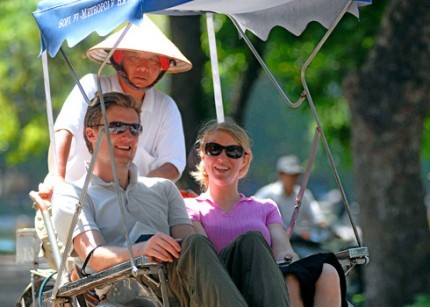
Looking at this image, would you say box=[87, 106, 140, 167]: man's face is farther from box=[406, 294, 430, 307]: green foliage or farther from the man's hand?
box=[406, 294, 430, 307]: green foliage

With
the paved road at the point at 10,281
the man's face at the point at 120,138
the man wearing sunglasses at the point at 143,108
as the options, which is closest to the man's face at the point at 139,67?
the man wearing sunglasses at the point at 143,108

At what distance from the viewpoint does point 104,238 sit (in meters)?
6.78

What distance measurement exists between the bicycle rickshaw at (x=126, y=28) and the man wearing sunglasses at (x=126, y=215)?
10 cm

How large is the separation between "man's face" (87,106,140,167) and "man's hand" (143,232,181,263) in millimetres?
777

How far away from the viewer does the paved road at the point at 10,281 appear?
60.4 feet

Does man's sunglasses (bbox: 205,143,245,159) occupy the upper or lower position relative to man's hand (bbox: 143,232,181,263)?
upper

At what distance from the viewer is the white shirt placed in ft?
25.7

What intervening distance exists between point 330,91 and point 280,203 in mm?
2865

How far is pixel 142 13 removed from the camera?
6137 millimetres

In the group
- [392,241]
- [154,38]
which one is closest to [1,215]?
[392,241]

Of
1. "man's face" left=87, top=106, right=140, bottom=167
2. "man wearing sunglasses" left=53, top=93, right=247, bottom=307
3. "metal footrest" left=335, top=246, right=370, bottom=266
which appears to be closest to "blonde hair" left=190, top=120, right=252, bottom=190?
"man wearing sunglasses" left=53, top=93, right=247, bottom=307

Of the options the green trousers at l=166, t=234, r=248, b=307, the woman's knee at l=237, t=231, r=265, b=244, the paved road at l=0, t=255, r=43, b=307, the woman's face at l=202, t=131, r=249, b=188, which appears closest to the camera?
the green trousers at l=166, t=234, r=248, b=307

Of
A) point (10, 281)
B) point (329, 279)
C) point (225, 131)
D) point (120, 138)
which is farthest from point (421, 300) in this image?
point (10, 281)

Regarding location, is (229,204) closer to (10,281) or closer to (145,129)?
(145,129)
